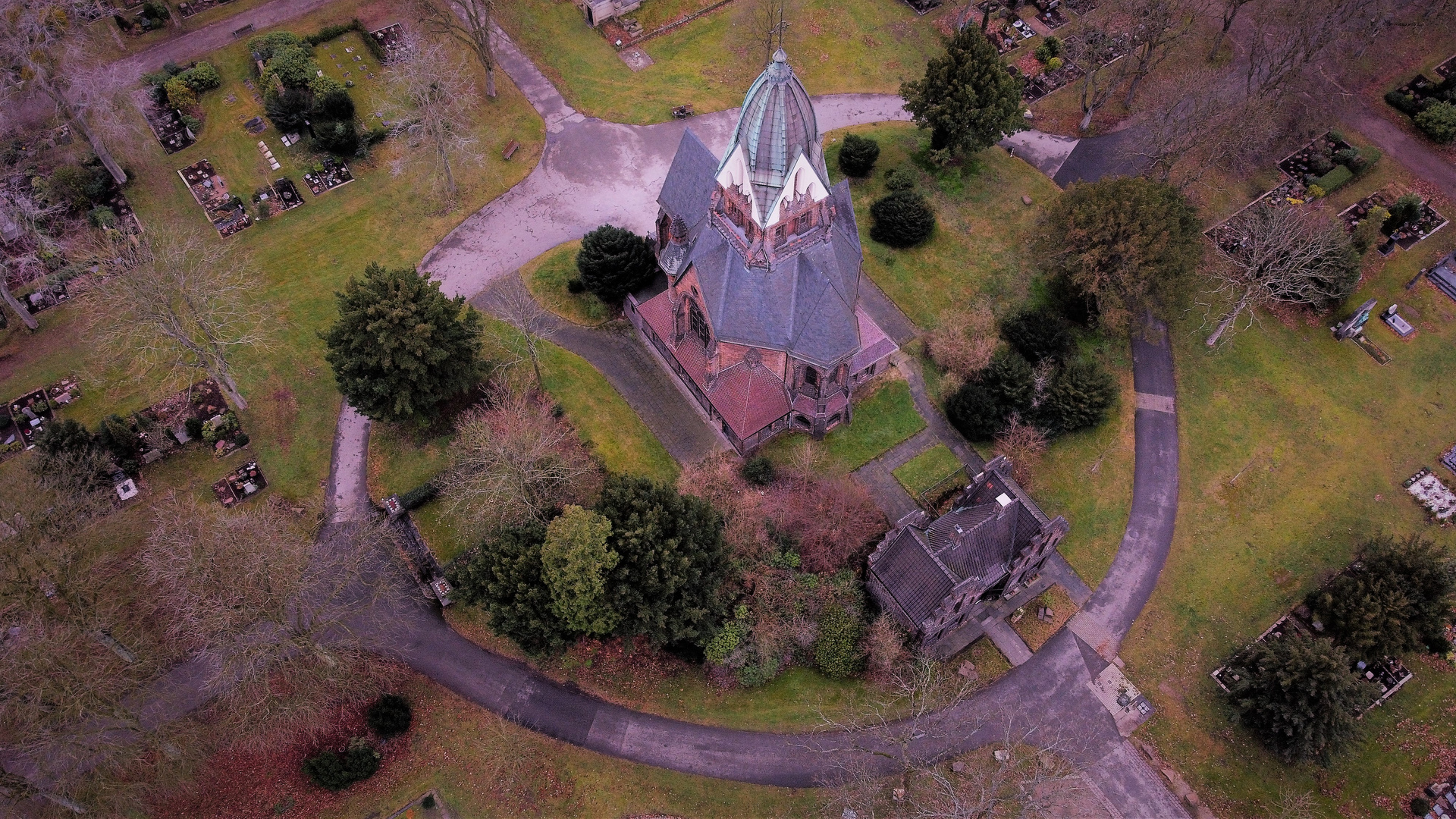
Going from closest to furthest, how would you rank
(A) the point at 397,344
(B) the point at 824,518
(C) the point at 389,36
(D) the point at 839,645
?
(D) the point at 839,645, (A) the point at 397,344, (B) the point at 824,518, (C) the point at 389,36

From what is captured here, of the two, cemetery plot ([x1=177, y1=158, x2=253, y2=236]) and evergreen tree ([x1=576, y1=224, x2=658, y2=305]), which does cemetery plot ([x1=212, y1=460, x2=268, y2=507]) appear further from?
evergreen tree ([x1=576, y1=224, x2=658, y2=305])

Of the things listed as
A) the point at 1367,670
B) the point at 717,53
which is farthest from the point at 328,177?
the point at 1367,670

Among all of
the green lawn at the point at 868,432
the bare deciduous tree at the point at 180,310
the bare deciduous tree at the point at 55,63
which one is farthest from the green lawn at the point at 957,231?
the bare deciduous tree at the point at 55,63

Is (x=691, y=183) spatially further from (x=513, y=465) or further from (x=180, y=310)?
(x=180, y=310)

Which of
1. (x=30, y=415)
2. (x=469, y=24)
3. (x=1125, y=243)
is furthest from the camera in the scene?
(x=469, y=24)

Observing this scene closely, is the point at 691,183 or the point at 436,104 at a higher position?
the point at 436,104

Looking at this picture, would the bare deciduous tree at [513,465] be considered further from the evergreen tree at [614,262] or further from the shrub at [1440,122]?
the shrub at [1440,122]
